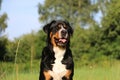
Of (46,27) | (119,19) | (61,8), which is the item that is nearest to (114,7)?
(119,19)

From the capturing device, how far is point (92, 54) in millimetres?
32844

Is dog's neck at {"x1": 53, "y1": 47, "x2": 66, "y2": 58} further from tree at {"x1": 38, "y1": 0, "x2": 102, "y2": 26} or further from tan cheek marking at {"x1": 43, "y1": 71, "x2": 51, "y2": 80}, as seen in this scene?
→ tree at {"x1": 38, "y1": 0, "x2": 102, "y2": 26}

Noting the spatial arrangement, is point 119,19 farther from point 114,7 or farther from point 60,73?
point 60,73

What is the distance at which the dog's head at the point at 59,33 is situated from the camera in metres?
5.10

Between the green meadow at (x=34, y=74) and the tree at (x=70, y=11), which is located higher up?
the tree at (x=70, y=11)

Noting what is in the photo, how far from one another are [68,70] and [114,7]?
31.1 metres

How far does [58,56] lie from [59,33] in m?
0.32

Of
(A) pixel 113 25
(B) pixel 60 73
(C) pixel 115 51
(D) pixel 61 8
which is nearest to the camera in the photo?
(B) pixel 60 73

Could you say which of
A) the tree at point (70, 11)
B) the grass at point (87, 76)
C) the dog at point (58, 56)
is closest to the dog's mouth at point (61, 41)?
the dog at point (58, 56)

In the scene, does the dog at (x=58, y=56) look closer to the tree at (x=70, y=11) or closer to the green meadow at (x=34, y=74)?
the green meadow at (x=34, y=74)

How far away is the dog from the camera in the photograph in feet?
16.9

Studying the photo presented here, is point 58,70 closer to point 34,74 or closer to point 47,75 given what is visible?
point 47,75

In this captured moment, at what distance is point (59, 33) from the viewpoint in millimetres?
5113

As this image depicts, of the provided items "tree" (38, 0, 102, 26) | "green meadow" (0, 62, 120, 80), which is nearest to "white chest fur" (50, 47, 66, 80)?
"green meadow" (0, 62, 120, 80)
